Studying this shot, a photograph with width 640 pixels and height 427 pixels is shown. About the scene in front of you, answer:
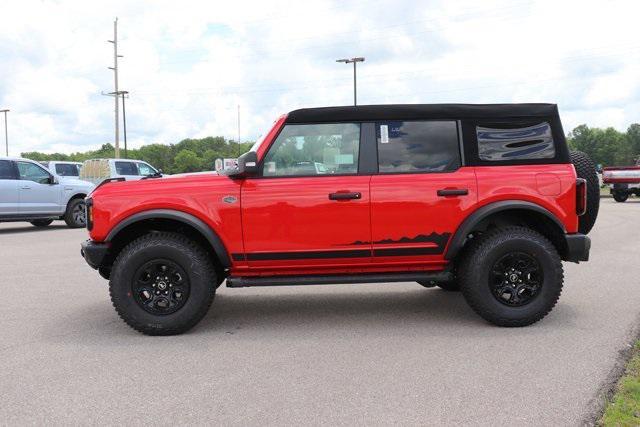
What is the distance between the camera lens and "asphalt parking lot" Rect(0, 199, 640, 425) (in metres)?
3.43

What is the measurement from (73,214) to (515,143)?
43.3 feet

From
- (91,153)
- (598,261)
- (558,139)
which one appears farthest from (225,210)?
(91,153)

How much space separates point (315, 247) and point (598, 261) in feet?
17.6

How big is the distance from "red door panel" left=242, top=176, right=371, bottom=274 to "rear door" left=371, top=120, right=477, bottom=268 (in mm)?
143

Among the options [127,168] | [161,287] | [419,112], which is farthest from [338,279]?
[127,168]

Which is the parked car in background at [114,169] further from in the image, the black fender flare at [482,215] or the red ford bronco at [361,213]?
the black fender flare at [482,215]

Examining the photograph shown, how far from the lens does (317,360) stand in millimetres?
4352

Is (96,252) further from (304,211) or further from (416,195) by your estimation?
(416,195)

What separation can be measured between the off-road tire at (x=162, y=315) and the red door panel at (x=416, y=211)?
145cm

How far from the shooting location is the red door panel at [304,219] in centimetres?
505

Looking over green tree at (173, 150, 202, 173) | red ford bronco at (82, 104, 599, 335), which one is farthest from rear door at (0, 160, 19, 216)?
green tree at (173, 150, 202, 173)

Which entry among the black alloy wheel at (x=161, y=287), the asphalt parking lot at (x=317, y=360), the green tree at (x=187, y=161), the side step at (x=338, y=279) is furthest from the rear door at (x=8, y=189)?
the green tree at (x=187, y=161)

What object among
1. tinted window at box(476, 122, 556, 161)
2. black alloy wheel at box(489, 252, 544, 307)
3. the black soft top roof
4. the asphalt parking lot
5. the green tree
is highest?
the green tree

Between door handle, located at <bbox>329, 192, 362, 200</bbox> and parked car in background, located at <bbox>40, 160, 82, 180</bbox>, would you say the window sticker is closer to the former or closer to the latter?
door handle, located at <bbox>329, 192, 362, 200</bbox>
